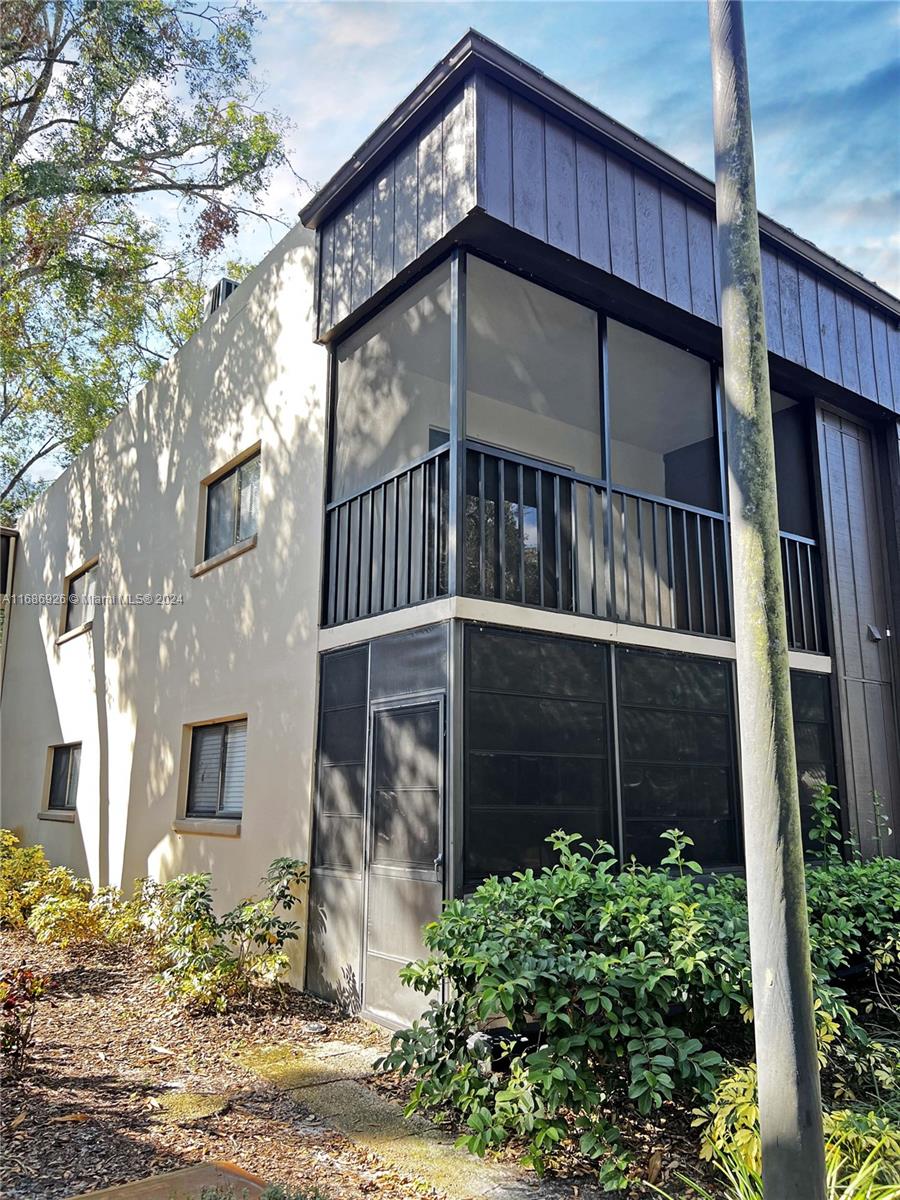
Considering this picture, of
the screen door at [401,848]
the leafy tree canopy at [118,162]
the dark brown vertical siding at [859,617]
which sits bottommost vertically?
the screen door at [401,848]

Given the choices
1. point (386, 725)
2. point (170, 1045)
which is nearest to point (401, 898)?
point (386, 725)

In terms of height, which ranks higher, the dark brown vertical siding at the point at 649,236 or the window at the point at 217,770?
the dark brown vertical siding at the point at 649,236

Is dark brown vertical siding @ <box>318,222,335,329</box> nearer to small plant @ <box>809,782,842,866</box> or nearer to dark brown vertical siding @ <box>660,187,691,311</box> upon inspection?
dark brown vertical siding @ <box>660,187,691,311</box>

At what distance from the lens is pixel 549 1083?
3.47 metres

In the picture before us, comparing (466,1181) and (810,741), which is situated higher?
(810,741)

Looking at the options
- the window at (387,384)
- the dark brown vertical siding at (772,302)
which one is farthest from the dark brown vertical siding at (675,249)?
the window at (387,384)

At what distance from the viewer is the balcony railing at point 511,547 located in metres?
5.80

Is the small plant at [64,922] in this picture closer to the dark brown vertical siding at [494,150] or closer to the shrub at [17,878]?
the shrub at [17,878]

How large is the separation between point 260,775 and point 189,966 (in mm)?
1637

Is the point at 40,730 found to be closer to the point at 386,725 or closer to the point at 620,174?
the point at 386,725

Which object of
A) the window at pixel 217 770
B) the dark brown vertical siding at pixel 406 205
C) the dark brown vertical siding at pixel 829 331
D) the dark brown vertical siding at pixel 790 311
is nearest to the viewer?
the dark brown vertical siding at pixel 406 205

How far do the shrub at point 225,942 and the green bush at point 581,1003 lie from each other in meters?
2.31

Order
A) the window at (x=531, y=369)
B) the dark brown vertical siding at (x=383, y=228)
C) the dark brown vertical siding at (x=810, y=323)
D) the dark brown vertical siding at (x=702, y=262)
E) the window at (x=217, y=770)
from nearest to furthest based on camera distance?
the dark brown vertical siding at (x=383, y=228) < the window at (x=531, y=369) < the dark brown vertical siding at (x=702, y=262) < the dark brown vertical siding at (x=810, y=323) < the window at (x=217, y=770)

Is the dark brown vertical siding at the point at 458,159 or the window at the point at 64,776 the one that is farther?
the window at the point at 64,776
